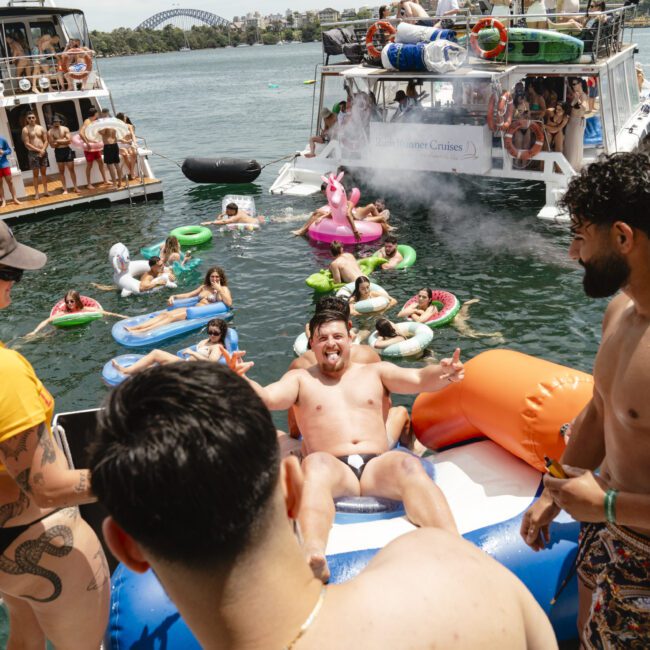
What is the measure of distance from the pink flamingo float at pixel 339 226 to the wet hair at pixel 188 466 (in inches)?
449

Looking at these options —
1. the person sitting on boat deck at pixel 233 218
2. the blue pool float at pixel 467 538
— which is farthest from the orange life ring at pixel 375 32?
the blue pool float at pixel 467 538

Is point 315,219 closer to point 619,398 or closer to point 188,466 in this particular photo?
point 619,398

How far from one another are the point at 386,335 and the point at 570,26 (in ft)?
29.9

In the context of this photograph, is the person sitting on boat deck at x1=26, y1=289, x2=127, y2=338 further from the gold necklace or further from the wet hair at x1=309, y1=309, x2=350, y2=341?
the gold necklace

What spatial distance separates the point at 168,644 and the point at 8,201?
15203 millimetres

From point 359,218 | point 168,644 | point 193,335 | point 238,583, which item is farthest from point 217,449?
point 359,218

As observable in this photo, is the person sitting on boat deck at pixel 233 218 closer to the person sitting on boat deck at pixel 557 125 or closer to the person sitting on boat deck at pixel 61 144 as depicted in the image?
the person sitting on boat deck at pixel 61 144

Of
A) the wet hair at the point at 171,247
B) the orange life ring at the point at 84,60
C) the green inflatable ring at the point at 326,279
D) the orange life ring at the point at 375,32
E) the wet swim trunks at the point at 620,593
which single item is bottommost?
the green inflatable ring at the point at 326,279

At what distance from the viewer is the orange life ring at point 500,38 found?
Result: 42.6 ft

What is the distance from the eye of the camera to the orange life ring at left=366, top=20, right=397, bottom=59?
47.4 feet

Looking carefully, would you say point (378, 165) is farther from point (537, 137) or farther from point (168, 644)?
point (168, 644)

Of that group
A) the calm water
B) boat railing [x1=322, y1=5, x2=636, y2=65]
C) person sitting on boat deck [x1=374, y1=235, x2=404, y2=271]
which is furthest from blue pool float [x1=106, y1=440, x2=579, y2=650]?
boat railing [x1=322, y1=5, x2=636, y2=65]

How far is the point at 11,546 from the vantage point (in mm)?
2467

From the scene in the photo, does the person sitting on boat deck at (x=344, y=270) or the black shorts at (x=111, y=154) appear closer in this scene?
the person sitting on boat deck at (x=344, y=270)
